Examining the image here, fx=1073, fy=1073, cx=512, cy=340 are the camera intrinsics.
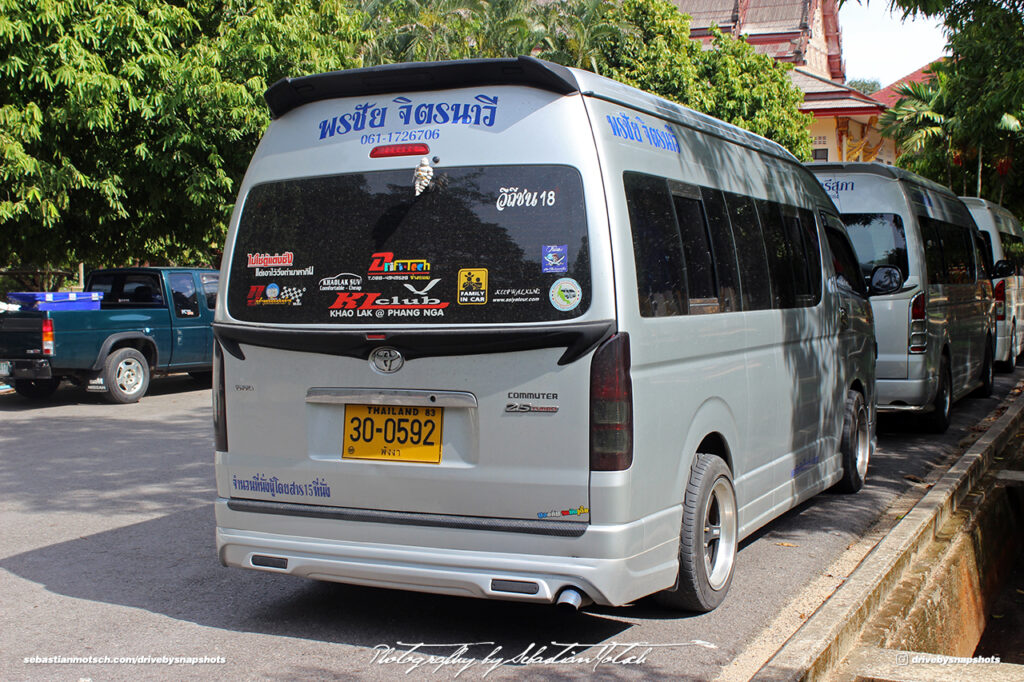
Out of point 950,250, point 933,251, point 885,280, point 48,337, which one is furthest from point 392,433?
point 48,337

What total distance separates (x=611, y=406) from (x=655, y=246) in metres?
0.84

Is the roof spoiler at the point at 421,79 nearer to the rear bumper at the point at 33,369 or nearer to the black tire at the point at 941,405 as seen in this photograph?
the black tire at the point at 941,405

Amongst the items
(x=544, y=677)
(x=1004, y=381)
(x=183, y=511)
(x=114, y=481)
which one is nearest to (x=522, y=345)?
(x=544, y=677)

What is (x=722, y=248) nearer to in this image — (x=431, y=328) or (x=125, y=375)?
(x=431, y=328)

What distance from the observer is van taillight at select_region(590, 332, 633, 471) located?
4.23 m

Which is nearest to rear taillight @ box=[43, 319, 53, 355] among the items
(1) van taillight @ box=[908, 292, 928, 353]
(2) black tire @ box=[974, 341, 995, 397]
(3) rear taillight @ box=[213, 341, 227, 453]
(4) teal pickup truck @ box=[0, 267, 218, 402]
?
A: (4) teal pickup truck @ box=[0, 267, 218, 402]

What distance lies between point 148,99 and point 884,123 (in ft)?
101

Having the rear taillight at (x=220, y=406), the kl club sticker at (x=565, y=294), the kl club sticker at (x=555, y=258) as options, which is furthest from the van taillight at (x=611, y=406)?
the rear taillight at (x=220, y=406)

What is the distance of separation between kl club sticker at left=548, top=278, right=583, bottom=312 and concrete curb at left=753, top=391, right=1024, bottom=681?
5.18 ft

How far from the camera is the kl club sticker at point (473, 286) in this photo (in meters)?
4.39

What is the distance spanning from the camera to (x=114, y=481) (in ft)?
28.9

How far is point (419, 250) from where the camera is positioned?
4.52 m

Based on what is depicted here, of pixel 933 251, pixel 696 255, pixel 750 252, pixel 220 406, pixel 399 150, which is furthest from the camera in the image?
pixel 933 251

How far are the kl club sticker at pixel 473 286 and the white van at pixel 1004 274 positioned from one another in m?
12.1
